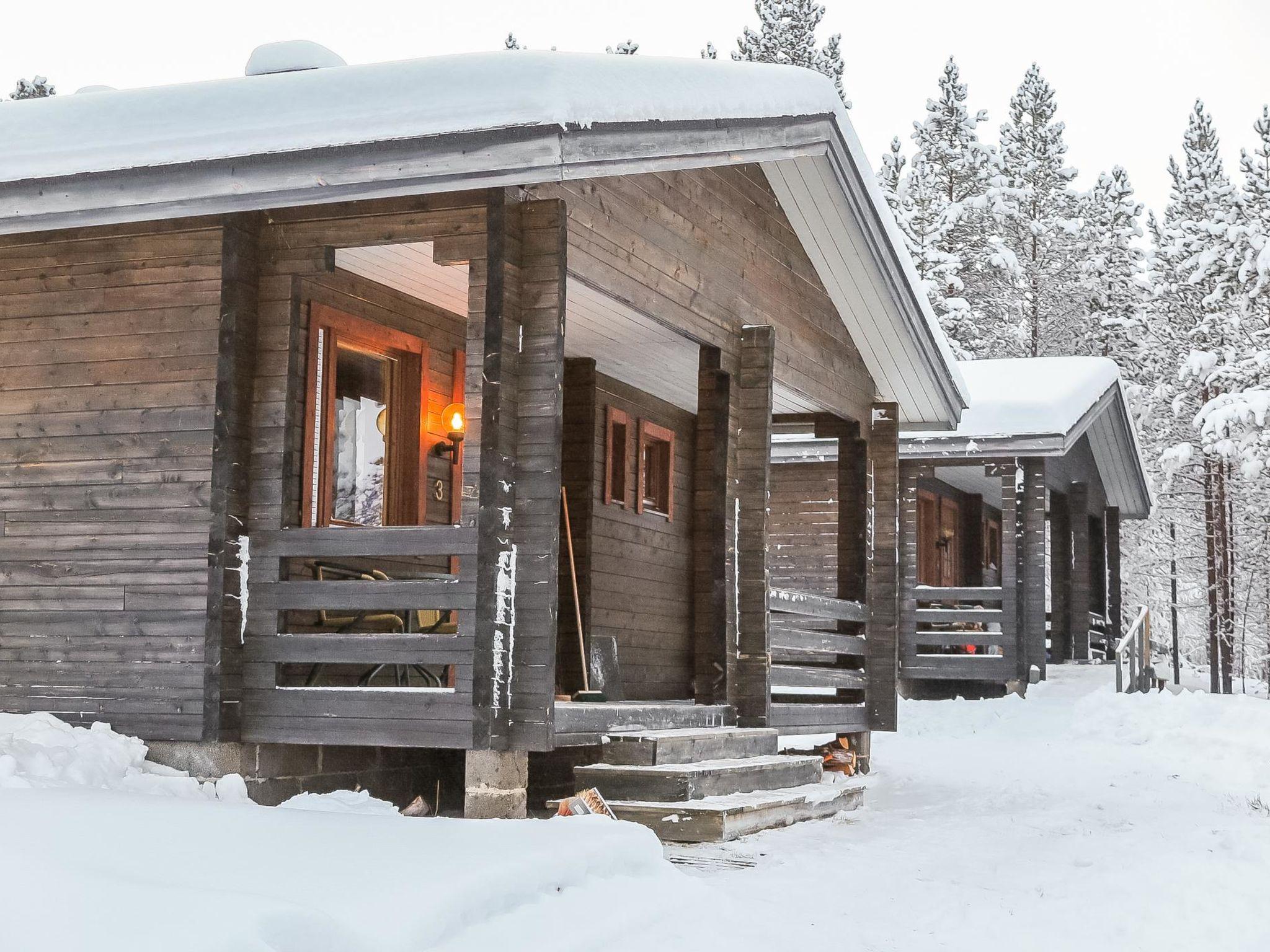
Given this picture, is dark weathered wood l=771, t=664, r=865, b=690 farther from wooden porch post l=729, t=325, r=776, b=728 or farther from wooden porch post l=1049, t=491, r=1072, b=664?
wooden porch post l=1049, t=491, r=1072, b=664

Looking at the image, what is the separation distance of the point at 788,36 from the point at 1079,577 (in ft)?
63.1

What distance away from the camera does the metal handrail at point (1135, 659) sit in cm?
1869

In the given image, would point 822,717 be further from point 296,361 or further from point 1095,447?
point 1095,447

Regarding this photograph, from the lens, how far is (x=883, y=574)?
44.7 ft

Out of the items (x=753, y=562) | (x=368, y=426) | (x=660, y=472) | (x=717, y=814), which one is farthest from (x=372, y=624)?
(x=660, y=472)

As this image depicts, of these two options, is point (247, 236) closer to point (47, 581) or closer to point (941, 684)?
point (47, 581)

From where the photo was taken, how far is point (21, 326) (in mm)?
8461

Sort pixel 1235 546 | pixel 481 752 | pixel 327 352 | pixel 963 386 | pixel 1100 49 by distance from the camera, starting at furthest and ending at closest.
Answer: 1. pixel 1100 49
2. pixel 1235 546
3. pixel 963 386
4. pixel 327 352
5. pixel 481 752

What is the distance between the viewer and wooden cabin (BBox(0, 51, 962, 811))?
724cm

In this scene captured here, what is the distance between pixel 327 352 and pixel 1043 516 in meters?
12.6

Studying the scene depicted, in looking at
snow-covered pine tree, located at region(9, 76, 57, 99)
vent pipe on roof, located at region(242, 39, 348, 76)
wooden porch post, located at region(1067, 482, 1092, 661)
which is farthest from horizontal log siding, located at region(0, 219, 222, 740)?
snow-covered pine tree, located at region(9, 76, 57, 99)

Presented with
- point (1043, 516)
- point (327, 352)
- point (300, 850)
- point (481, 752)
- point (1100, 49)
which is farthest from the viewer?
point (1100, 49)

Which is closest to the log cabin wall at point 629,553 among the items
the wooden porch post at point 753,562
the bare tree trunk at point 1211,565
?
the wooden porch post at point 753,562

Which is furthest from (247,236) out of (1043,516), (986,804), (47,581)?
(1043,516)
